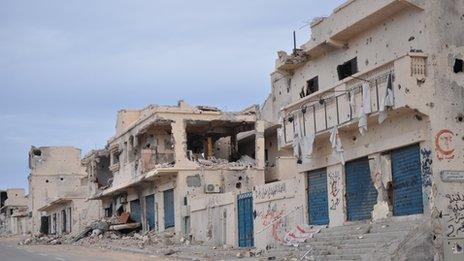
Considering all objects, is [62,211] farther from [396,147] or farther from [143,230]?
[396,147]

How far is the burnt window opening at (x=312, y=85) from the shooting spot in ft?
92.0

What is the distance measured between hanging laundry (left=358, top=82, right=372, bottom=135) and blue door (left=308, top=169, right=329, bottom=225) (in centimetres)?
425

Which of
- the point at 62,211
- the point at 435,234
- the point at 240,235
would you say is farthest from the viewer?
the point at 62,211

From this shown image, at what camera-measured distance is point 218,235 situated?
3444cm

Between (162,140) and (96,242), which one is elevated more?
(162,140)

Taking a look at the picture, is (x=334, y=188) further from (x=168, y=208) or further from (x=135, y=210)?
(x=135, y=210)

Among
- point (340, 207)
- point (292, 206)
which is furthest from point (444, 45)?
point (292, 206)

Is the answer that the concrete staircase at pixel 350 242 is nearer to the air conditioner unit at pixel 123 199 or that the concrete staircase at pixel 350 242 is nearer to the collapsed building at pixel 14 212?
the air conditioner unit at pixel 123 199

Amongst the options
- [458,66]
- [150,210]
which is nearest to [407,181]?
[458,66]

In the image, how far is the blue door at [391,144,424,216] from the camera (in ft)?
68.3

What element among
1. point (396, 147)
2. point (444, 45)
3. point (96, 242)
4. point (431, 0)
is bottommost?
point (96, 242)

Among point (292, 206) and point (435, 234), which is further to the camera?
point (292, 206)

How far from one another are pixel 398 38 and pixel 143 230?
29.9 m

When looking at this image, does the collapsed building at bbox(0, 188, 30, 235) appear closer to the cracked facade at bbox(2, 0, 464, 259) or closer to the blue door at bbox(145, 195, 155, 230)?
the blue door at bbox(145, 195, 155, 230)
